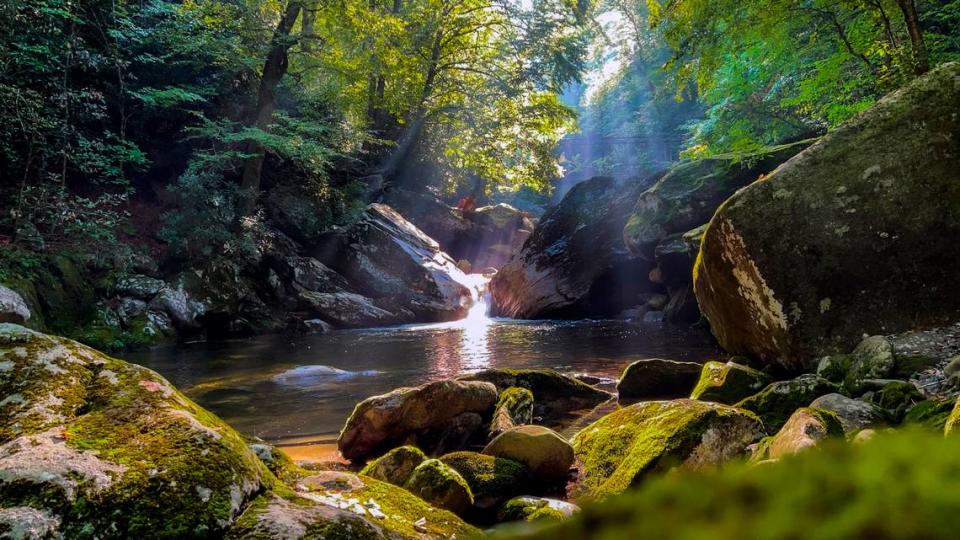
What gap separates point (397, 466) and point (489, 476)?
0.74m

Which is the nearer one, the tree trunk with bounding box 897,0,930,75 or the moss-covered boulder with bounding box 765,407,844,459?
the moss-covered boulder with bounding box 765,407,844,459

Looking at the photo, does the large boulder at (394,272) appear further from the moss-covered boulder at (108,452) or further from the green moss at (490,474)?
the moss-covered boulder at (108,452)

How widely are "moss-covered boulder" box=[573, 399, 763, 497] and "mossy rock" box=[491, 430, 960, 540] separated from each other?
11.8 ft

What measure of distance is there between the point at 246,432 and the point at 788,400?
221 inches

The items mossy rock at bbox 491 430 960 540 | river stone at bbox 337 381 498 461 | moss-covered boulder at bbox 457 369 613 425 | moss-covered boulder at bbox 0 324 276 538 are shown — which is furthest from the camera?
moss-covered boulder at bbox 457 369 613 425

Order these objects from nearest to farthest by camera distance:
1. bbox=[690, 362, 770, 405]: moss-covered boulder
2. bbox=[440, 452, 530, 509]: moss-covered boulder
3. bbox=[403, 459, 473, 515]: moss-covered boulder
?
bbox=[403, 459, 473, 515]: moss-covered boulder
bbox=[440, 452, 530, 509]: moss-covered boulder
bbox=[690, 362, 770, 405]: moss-covered boulder

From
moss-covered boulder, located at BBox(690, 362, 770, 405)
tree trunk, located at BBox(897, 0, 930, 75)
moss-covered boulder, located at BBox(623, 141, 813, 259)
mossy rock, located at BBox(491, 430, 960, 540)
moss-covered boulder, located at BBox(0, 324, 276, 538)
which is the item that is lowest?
moss-covered boulder, located at BBox(690, 362, 770, 405)

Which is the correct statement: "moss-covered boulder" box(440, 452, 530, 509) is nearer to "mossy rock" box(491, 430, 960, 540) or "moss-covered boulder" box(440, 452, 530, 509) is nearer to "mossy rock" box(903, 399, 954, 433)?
"mossy rock" box(903, 399, 954, 433)

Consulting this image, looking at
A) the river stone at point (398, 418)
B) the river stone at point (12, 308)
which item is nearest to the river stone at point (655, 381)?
the river stone at point (398, 418)

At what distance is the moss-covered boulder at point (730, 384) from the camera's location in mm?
5914

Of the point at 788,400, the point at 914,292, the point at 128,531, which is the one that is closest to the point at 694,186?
the point at 914,292

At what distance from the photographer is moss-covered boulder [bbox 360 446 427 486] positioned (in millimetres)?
4332

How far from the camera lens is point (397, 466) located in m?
4.41

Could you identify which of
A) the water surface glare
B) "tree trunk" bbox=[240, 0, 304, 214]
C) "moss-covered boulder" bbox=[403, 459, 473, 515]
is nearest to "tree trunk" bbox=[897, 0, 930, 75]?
the water surface glare
